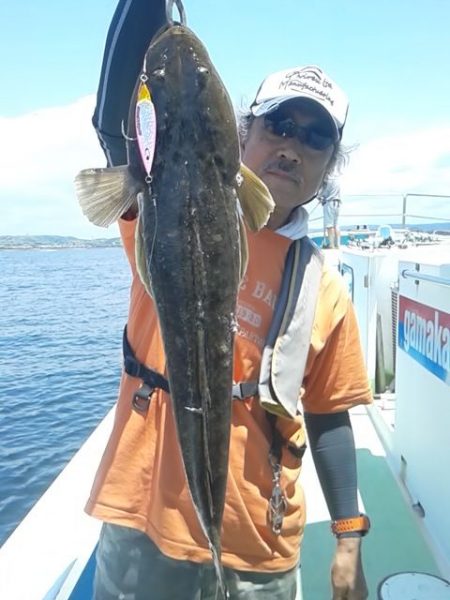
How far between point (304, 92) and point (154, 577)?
189 cm

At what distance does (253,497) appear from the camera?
6.89 feet

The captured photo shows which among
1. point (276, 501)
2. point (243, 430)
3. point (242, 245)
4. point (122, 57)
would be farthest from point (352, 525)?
point (122, 57)

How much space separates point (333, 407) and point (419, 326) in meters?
1.74

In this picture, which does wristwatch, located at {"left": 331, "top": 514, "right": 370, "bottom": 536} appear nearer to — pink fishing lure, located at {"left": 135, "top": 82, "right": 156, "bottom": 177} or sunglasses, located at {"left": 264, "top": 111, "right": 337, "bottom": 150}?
sunglasses, located at {"left": 264, "top": 111, "right": 337, "bottom": 150}

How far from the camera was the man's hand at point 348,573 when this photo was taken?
2.41m

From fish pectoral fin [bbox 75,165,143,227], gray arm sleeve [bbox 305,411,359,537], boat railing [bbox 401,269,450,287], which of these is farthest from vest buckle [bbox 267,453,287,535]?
boat railing [bbox 401,269,450,287]

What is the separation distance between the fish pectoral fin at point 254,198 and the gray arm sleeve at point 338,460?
1247 millimetres

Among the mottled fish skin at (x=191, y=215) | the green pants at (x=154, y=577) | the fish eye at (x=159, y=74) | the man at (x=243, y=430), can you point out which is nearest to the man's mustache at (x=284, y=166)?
the man at (x=243, y=430)

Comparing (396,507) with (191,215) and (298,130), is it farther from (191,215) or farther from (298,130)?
(191,215)

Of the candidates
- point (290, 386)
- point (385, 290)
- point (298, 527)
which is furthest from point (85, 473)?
point (385, 290)

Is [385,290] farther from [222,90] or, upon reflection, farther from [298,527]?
[222,90]

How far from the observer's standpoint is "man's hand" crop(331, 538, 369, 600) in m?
2.41

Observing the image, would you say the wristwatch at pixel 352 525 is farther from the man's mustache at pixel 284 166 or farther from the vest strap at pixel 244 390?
the man's mustache at pixel 284 166

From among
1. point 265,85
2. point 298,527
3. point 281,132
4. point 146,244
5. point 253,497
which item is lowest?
point 298,527
